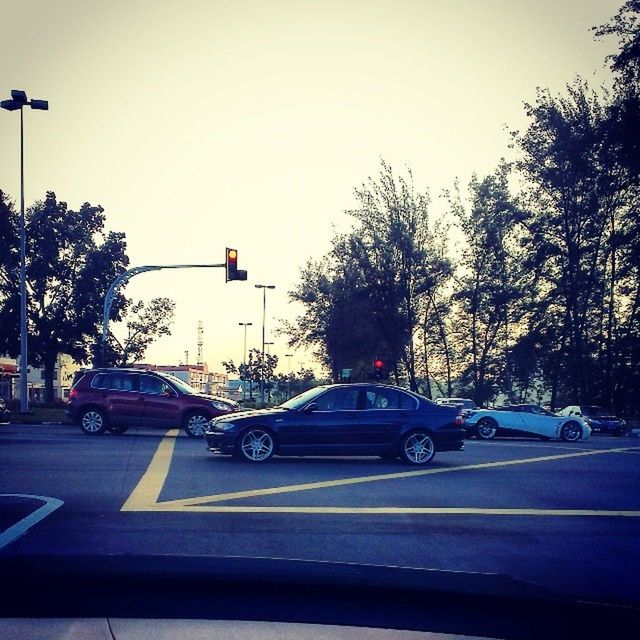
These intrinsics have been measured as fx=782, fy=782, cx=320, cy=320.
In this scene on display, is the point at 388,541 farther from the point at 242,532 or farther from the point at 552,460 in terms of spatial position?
the point at 552,460

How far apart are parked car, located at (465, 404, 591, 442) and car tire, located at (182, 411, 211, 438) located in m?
9.41

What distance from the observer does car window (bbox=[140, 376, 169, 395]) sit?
2070 cm

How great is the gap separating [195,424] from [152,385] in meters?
1.56

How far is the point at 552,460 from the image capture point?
15.8 meters

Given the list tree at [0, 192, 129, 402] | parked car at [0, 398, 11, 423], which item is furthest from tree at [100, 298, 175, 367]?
parked car at [0, 398, 11, 423]

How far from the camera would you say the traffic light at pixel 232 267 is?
82.1ft

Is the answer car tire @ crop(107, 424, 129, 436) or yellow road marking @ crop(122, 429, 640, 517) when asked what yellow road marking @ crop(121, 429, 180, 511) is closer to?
yellow road marking @ crop(122, 429, 640, 517)

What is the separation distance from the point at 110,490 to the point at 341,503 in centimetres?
305

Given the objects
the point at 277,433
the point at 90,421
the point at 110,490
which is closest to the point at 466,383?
the point at 90,421

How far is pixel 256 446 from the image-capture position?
13.8m

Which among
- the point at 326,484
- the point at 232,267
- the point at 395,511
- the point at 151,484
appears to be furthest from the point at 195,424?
the point at 395,511

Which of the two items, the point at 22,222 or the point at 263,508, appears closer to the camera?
the point at 263,508

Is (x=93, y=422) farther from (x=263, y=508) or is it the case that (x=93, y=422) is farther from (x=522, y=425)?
(x=522, y=425)

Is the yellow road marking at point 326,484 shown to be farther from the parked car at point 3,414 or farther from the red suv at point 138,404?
the parked car at point 3,414
